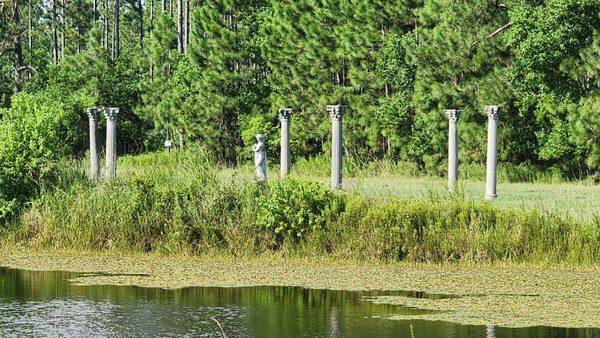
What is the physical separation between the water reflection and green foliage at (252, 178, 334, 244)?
245 cm

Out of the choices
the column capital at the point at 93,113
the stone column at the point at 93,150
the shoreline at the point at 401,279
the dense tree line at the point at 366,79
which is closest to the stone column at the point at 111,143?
the stone column at the point at 93,150

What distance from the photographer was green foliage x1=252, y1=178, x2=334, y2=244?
1697 cm

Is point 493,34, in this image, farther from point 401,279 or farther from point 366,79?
point 401,279

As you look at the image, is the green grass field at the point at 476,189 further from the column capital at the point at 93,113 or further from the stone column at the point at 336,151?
the column capital at the point at 93,113

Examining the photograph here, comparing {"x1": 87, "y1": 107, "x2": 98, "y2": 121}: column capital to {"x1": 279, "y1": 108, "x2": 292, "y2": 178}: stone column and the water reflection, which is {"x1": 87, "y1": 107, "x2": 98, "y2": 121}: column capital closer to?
{"x1": 279, "y1": 108, "x2": 292, "y2": 178}: stone column

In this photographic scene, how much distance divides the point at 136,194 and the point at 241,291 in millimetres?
4061

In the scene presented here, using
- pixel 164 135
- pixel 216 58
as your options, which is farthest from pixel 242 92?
pixel 164 135

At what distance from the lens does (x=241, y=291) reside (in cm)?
1447

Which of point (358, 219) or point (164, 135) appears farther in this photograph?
point (164, 135)

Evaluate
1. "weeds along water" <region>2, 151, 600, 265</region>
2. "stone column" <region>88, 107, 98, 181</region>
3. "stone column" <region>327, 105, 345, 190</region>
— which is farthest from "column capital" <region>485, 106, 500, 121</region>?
"stone column" <region>88, 107, 98, 181</region>

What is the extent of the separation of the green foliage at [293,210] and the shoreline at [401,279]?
0.48 m

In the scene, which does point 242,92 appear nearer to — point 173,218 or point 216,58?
point 216,58

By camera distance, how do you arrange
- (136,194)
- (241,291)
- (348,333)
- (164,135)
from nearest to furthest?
(348,333) → (241,291) → (136,194) → (164,135)

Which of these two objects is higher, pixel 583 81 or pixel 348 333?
pixel 583 81
